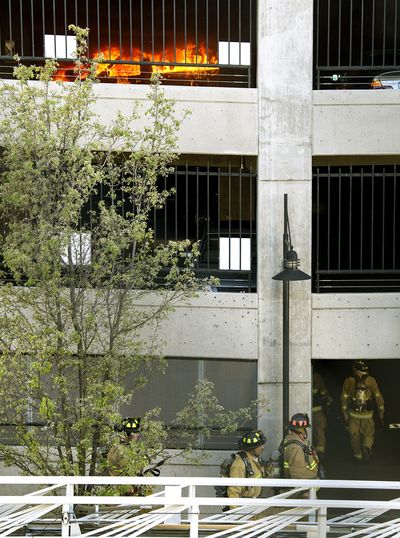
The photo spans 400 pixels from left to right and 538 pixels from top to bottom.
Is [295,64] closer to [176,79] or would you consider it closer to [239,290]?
[176,79]

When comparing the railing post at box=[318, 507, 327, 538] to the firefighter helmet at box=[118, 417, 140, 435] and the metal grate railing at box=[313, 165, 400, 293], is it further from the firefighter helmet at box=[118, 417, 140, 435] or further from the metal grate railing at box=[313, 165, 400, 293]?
the metal grate railing at box=[313, 165, 400, 293]

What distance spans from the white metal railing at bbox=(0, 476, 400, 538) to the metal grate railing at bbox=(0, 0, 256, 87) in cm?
789

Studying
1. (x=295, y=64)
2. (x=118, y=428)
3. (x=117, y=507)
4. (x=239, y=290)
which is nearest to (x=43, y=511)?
(x=117, y=507)

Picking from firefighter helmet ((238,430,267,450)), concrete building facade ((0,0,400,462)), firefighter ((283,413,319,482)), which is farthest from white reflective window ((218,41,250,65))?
firefighter helmet ((238,430,267,450))

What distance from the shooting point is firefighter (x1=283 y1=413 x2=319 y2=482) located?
44.7ft

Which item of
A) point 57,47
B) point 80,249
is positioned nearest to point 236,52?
point 57,47

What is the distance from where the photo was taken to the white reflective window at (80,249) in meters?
12.1

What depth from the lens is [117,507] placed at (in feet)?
38.4

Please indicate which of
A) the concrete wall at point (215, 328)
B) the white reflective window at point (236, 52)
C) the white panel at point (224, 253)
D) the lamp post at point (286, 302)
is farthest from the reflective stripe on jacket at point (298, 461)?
the white reflective window at point (236, 52)

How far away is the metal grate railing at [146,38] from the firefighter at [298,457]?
6.26 m

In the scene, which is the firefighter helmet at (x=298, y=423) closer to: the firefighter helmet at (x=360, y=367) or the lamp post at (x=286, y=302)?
the lamp post at (x=286, y=302)

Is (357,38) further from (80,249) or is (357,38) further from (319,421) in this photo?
(80,249)

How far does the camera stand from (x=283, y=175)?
15.9 metres

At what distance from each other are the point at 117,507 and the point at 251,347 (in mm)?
4856
